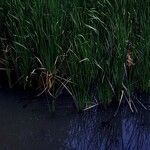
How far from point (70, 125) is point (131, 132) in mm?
460

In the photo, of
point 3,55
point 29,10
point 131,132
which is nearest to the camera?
point 131,132

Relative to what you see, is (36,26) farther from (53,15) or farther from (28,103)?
(28,103)

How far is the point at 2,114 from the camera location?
160 inches

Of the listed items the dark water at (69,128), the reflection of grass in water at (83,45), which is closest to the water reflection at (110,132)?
the dark water at (69,128)

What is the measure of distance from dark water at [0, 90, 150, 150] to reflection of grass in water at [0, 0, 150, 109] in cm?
13

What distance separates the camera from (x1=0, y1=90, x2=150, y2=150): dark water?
12.0ft

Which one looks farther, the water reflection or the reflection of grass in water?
the reflection of grass in water

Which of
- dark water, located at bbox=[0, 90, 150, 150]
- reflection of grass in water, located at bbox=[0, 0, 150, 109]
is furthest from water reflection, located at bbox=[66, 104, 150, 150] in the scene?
reflection of grass in water, located at bbox=[0, 0, 150, 109]

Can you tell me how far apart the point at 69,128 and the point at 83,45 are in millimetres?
632

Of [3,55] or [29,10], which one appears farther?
[3,55]

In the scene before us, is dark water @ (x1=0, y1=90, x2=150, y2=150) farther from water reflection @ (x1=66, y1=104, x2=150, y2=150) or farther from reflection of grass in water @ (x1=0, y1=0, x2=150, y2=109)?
reflection of grass in water @ (x1=0, y1=0, x2=150, y2=109)

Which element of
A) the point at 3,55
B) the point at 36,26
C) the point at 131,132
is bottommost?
the point at 131,132

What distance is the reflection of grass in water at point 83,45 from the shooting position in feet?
12.7

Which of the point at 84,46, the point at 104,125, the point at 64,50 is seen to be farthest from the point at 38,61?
the point at 104,125
